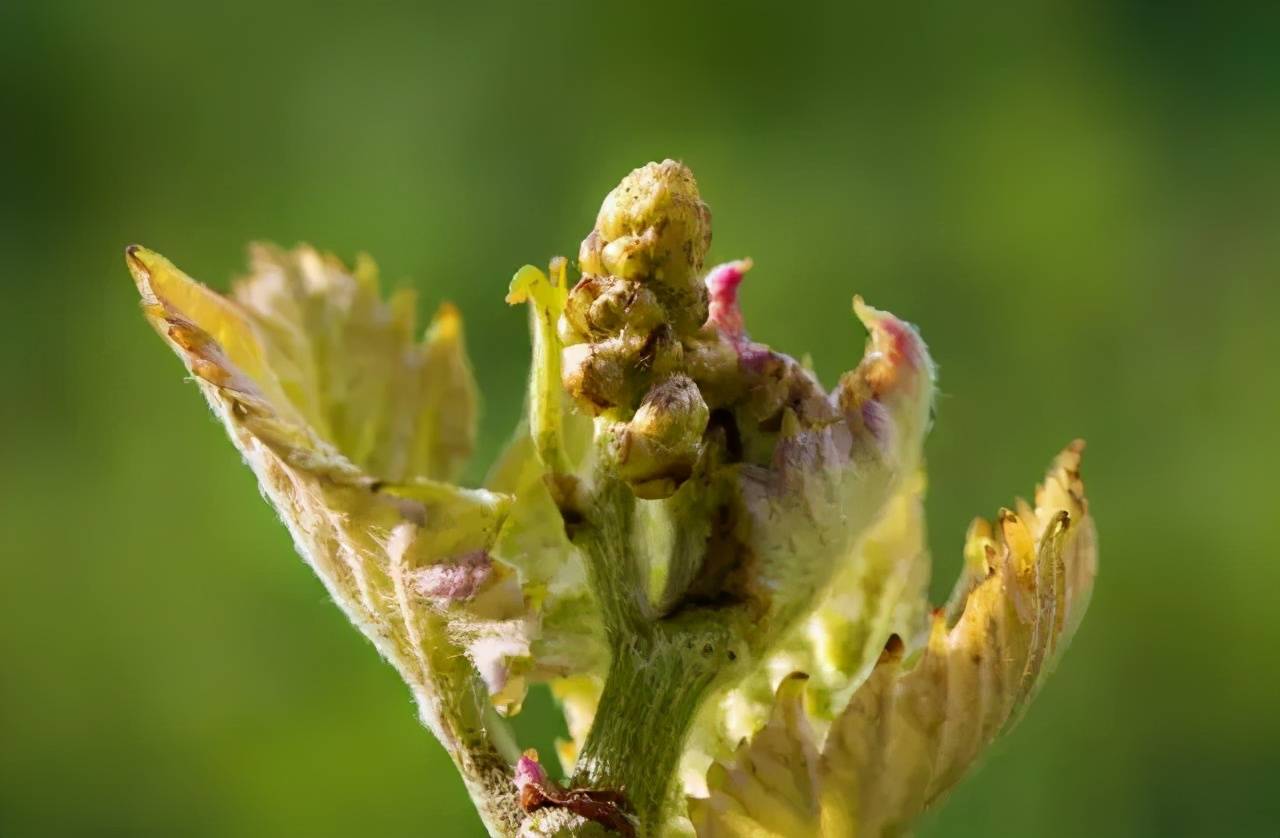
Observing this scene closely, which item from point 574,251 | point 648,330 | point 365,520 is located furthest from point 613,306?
point 574,251

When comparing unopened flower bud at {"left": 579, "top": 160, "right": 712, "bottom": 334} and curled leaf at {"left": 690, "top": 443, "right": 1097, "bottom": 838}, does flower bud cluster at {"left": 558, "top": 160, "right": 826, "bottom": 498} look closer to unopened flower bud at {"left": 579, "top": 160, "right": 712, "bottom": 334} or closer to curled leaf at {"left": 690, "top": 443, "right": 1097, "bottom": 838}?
unopened flower bud at {"left": 579, "top": 160, "right": 712, "bottom": 334}

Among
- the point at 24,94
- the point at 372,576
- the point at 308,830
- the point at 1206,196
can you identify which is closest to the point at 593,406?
the point at 372,576

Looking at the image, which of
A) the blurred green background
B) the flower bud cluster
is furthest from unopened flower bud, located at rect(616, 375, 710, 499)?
the blurred green background

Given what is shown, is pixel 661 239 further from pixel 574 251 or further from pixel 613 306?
pixel 574 251

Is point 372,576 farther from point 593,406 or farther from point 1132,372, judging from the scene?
point 1132,372

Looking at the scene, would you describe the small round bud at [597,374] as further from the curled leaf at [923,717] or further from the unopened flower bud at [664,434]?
the curled leaf at [923,717]

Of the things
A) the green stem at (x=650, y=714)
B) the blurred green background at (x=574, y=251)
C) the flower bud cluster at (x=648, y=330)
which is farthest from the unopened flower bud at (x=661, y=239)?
the blurred green background at (x=574, y=251)
